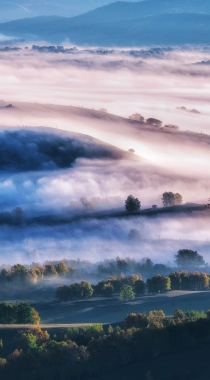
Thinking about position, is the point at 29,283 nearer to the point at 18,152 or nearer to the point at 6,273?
the point at 6,273

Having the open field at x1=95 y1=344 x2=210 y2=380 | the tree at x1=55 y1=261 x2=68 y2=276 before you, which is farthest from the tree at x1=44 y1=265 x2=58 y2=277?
the open field at x1=95 y1=344 x2=210 y2=380

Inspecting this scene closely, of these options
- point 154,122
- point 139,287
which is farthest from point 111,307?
point 154,122

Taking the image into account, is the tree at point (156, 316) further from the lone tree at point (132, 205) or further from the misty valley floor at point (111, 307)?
the lone tree at point (132, 205)

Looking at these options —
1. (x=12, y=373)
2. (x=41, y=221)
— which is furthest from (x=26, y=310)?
(x=41, y=221)

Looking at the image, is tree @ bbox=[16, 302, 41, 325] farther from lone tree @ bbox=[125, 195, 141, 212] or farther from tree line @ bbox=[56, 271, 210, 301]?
lone tree @ bbox=[125, 195, 141, 212]

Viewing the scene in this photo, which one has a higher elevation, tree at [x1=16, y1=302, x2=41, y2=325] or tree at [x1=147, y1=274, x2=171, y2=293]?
tree at [x1=147, y1=274, x2=171, y2=293]

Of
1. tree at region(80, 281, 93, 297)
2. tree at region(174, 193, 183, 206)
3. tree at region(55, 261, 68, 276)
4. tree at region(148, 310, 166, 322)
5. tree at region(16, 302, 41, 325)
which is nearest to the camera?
tree at region(148, 310, 166, 322)

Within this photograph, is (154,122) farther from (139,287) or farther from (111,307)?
(111,307)
